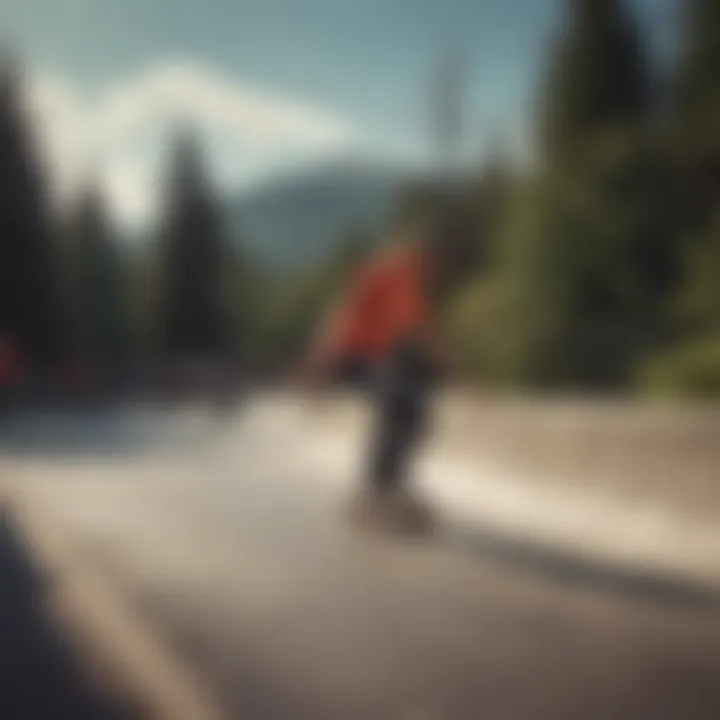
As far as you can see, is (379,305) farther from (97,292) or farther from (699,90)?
(699,90)

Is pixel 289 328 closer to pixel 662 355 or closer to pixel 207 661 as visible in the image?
pixel 207 661

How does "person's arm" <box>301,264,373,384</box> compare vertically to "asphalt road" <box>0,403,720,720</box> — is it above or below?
above

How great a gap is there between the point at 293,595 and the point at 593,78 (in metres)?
1.14

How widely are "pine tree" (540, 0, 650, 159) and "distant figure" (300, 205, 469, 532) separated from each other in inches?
11.3

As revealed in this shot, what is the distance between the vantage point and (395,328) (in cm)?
193

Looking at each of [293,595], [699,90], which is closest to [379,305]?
[293,595]

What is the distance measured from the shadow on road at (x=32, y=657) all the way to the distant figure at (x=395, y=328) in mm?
633

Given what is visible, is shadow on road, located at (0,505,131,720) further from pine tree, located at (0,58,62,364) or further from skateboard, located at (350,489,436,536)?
skateboard, located at (350,489,436,536)

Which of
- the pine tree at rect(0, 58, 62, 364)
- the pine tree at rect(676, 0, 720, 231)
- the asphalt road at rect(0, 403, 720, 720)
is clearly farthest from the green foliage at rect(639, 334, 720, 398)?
the pine tree at rect(0, 58, 62, 364)

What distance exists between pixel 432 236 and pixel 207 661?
35.4 inches

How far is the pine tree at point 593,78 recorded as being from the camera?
6.40 ft

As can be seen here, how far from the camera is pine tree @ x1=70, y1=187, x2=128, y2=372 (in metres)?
1.78

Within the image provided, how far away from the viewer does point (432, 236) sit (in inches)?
74.2

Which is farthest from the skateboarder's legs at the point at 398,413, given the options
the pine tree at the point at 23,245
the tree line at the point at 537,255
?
the pine tree at the point at 23,245
